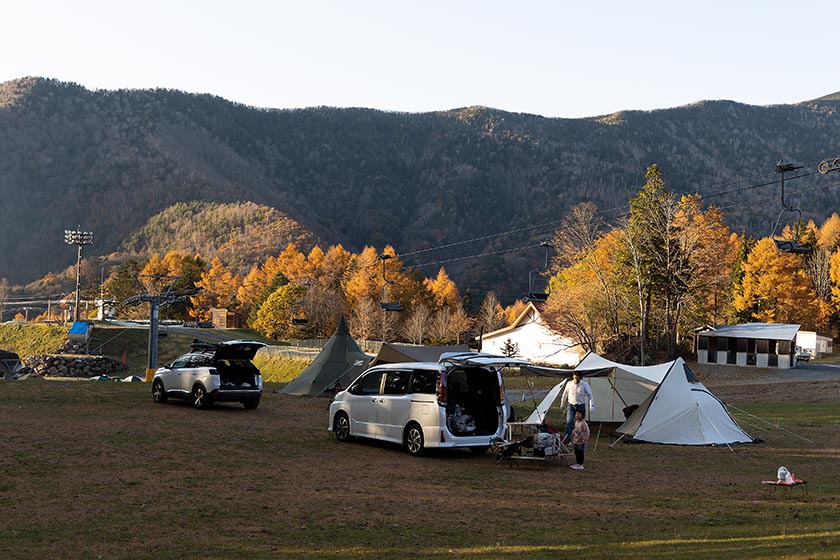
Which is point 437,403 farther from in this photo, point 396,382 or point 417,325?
point 417,325

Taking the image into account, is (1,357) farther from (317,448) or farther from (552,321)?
(317,448)

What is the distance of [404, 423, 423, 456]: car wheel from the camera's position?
16.2m

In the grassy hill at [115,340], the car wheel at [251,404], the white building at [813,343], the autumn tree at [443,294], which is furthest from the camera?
the autumn tree at [443,294]

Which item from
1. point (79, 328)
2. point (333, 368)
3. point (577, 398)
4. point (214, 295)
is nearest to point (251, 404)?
point (333, 368)

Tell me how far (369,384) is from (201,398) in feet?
25.4

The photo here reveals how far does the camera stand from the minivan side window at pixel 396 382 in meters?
16.7

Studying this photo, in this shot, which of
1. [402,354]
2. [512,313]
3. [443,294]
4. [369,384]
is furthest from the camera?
[512,313]

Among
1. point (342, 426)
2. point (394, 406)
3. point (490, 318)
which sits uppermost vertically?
point (490, 318)

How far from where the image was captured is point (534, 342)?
246 ft

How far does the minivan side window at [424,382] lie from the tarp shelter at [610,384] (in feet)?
14.5

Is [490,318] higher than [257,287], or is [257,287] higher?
[257,287]

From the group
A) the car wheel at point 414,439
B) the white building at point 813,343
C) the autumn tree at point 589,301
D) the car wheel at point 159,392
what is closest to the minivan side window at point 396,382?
the car wheel at point 414,439

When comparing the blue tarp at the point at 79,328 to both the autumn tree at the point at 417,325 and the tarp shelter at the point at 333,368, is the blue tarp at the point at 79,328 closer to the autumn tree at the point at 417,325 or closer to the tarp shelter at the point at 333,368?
the autumn tree at the point at 417,325

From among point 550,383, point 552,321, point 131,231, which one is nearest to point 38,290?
point 131,231
